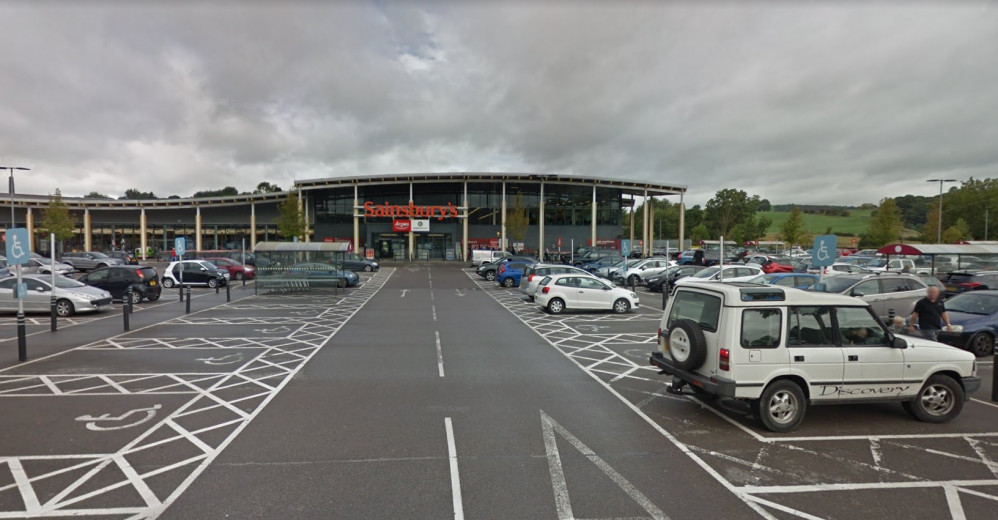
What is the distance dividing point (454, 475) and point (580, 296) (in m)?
→ 13.5

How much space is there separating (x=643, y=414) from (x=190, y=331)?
12890 millimetres

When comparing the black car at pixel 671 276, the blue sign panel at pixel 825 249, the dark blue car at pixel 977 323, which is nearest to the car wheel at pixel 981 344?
the dark blue car at pixel 977 323

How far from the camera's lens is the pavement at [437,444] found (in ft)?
14.6

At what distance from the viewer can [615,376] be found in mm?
9125

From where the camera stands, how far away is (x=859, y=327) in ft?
20.9

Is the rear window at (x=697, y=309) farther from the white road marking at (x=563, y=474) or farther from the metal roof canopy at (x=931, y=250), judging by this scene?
the metal roof canopy at (x=931, y=250)

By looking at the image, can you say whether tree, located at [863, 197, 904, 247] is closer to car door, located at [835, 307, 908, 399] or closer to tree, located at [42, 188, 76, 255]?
car door, located at [835, 307, 908, 399]

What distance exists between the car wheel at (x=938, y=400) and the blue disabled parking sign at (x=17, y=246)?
17579 mm

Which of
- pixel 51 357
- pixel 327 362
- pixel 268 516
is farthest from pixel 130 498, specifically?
pixel 51 357

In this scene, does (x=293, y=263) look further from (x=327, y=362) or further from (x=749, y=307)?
(x=749, y=307)

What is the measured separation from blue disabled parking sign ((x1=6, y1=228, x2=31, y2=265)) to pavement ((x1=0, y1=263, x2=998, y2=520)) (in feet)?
8.39

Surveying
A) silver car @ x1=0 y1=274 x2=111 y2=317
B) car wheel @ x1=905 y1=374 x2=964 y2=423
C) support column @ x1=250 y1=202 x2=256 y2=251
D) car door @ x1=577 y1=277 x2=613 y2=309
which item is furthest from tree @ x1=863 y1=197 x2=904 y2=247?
support column @ x1=250 y1=202 x2=256 y2=251

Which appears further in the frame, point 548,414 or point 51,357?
point 51,357

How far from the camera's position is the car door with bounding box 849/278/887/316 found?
48.9 feet
